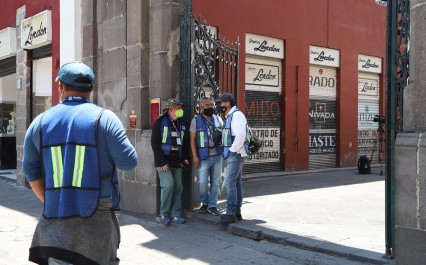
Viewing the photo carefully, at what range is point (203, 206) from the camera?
736 cm

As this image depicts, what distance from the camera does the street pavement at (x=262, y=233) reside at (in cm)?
529

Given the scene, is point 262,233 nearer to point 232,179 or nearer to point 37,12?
point 232,179

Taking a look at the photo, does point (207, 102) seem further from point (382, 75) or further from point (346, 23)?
point (382, 75)

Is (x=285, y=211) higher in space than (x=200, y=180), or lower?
lower

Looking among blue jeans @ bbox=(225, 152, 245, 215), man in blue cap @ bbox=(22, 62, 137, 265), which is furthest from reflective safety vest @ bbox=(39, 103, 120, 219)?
blue jeans @ bbox=(225, 152, 245, 215)

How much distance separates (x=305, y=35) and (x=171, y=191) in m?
8.71

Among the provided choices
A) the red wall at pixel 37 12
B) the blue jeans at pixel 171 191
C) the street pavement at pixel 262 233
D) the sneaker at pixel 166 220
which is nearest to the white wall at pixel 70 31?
the red wall at pixel 37 12

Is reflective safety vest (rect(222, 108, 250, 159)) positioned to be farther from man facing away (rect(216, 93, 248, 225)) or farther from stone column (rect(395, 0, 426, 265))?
stone column (rect(395, 0, 426, 265))

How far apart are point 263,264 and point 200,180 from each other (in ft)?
8.21

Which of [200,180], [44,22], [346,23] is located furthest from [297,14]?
[200,180]

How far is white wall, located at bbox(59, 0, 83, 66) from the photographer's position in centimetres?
944

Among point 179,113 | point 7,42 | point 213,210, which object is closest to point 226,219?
point 213,210

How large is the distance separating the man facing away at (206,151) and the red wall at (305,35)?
3952 millimetres

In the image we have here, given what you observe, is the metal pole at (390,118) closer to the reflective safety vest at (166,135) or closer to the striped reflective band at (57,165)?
the reflective safety vest at (166,135)
